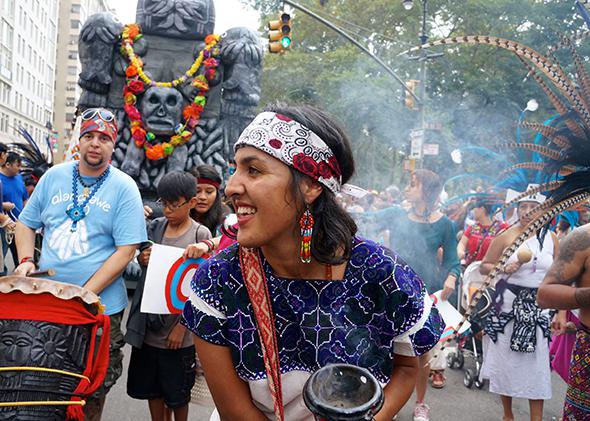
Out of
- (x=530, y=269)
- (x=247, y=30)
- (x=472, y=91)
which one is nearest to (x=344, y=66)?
(x=472, y=91)

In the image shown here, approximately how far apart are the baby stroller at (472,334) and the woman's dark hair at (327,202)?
276 centimetres

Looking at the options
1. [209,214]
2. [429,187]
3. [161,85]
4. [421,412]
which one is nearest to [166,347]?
[209,214]

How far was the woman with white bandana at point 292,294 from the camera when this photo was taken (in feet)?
6.44

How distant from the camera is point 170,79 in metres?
9.63

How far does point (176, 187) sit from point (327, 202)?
6.33 feet

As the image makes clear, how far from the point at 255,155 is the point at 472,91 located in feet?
71.8

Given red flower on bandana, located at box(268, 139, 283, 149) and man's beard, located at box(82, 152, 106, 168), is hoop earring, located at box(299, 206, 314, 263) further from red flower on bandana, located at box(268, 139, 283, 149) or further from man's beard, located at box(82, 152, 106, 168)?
man's beard, located at box(82, 152, 106, 168)

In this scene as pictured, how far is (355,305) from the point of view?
2.02 m

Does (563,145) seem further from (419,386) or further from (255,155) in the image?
(419,386)

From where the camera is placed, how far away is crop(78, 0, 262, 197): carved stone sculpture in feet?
30.0

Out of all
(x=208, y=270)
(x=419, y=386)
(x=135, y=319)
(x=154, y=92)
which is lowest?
(x=419, y=386)

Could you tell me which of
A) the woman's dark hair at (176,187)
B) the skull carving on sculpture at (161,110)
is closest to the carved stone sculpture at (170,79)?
the skull carving on sculpture at (161,110)

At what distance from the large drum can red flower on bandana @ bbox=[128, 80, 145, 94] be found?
703 cm

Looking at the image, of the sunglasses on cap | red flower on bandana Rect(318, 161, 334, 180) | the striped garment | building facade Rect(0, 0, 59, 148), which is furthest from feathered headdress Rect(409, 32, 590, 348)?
building facade Rect(0, 0, 59, 148)
